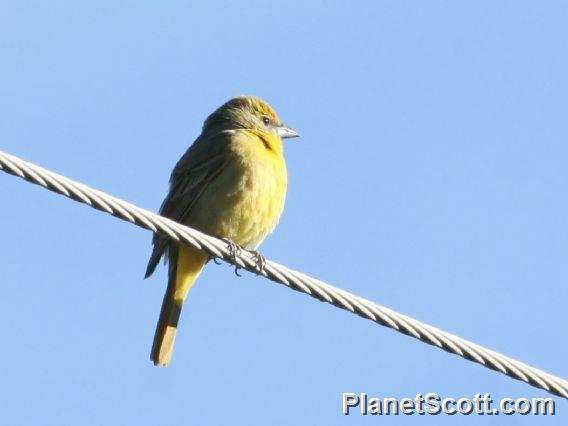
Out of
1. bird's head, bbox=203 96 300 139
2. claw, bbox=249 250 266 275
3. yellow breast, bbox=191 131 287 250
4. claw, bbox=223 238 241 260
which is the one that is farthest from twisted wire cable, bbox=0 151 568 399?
bird's head, bbox=203 96 300 139

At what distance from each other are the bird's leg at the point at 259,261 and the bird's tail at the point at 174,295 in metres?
1.36

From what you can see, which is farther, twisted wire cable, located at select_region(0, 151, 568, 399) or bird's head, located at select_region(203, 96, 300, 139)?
bird's head, located at select_region(203, 96, 300, 139)

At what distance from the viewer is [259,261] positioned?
7020 millimetres

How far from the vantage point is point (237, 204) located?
8664mm

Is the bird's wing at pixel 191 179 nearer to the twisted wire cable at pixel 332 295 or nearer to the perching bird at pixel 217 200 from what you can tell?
the perching bird at pixel 217 200

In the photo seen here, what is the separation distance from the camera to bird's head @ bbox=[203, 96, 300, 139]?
32.7ft

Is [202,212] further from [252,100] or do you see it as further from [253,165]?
[252,100]

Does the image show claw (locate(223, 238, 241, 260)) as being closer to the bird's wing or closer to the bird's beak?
the bird's wing

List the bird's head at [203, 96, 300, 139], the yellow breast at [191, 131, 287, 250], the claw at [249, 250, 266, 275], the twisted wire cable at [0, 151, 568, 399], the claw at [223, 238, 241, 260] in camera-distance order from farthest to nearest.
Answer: the bird's head at [203, 96, 300, 139]
the yellow breast at [191, 131, 287, 250]
the claw at [223, 238, 241, 260]
the claw at [249, 250, 266, 275]
the twisted wire cable at [0, 151, 568, 399]

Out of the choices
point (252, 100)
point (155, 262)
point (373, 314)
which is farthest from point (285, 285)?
point (252, 100)

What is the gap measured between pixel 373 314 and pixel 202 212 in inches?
126

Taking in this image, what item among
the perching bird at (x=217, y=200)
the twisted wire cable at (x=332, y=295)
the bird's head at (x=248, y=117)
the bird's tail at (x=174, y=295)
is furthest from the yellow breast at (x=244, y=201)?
the twisted wire cable at (x=332, y=295)

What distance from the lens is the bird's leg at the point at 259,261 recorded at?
6.34 m

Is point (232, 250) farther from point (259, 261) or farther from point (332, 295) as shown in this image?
point (332, 295)
